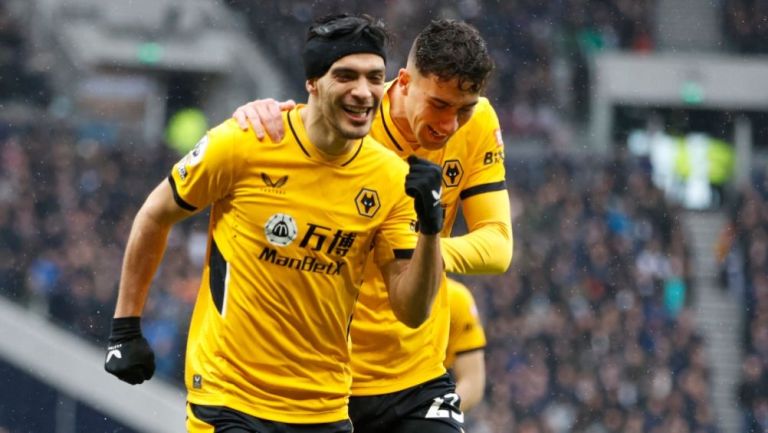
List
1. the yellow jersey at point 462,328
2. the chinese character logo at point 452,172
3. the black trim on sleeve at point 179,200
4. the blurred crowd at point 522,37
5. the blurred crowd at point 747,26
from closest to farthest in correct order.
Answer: the black trim on sleeve at point 179,200
the chinese character logo at point 452,172
the yellow jersey at point 462,328
the blurred crowd at point 522,37
the blurred crowd at point 747,26

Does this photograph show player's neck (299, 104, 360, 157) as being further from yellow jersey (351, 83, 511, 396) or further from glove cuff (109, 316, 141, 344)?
glove cuff (109, 316, 141, 344)

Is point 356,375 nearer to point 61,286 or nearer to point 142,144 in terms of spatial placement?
point 61,286

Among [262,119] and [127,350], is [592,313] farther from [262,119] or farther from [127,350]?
[262,119]

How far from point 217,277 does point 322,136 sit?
20.9 inches

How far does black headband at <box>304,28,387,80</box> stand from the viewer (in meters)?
4.23

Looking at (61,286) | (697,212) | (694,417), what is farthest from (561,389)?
(697,212)

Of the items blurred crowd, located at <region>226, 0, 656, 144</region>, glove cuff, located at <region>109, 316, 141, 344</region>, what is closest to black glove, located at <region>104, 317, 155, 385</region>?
glove cuff, located at <region>109, 316, 141, 344</region>

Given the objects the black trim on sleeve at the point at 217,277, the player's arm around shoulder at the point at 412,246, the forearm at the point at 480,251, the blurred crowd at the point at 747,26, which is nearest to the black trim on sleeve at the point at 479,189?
the forearm at the point at 480,251

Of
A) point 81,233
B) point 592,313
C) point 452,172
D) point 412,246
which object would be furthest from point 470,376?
point 592,313

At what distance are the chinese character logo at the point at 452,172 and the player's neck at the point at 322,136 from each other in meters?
0.74

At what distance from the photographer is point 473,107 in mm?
4691

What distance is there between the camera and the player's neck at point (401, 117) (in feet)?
16.1

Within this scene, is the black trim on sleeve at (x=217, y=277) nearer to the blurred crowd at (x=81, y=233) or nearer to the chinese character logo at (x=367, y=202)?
the chinese character logo at (x=367, y=202)

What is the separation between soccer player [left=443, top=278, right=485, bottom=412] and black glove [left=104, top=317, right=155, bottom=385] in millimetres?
2355
